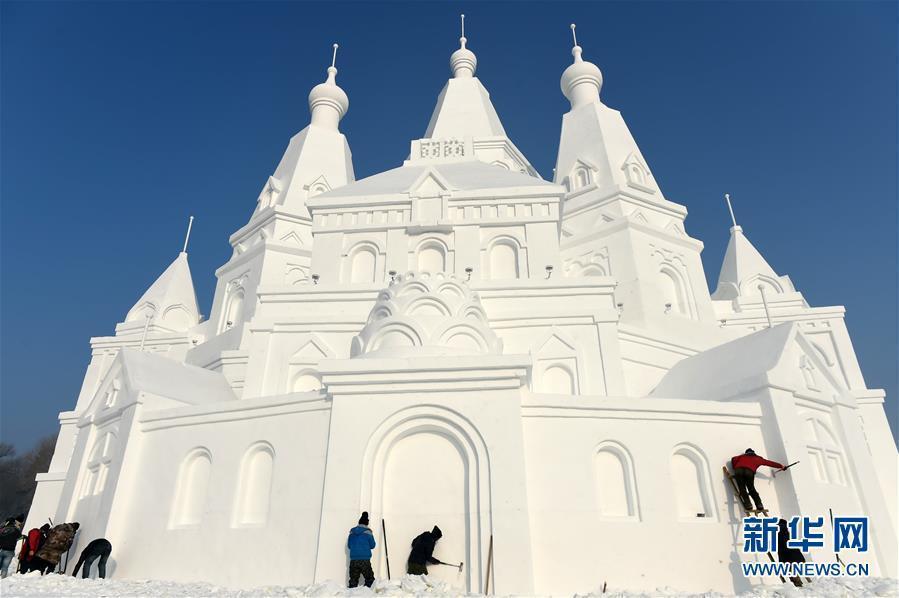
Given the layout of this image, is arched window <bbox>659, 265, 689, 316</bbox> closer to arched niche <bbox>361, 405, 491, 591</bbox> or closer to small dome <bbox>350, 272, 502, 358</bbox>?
small dome <bbox>350, 272, 502, 358</bbox>

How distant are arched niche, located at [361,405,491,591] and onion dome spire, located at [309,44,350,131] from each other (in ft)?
87.0

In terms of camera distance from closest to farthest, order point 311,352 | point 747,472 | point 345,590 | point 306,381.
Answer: point 345,590, point 747,472, point 306,381, point 311,352

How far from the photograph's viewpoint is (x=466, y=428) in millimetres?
10891

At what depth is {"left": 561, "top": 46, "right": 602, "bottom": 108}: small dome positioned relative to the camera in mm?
32406

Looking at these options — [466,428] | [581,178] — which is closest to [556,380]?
[466,428]

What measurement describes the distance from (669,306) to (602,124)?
434 inches

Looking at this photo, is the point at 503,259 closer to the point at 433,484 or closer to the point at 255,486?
the point at 433,484

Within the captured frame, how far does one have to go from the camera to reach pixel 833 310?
81.8 ft

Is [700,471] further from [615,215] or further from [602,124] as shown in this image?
[602,124]

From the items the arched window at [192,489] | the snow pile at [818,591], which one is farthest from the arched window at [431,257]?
the snow pile at [818,591]

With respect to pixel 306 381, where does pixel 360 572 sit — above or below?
below

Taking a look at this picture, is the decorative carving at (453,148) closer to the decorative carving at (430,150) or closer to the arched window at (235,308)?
the decorative carving at (430,150)

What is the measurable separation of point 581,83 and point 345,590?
30121mm

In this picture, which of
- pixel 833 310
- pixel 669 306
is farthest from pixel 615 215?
pixel 833 310
